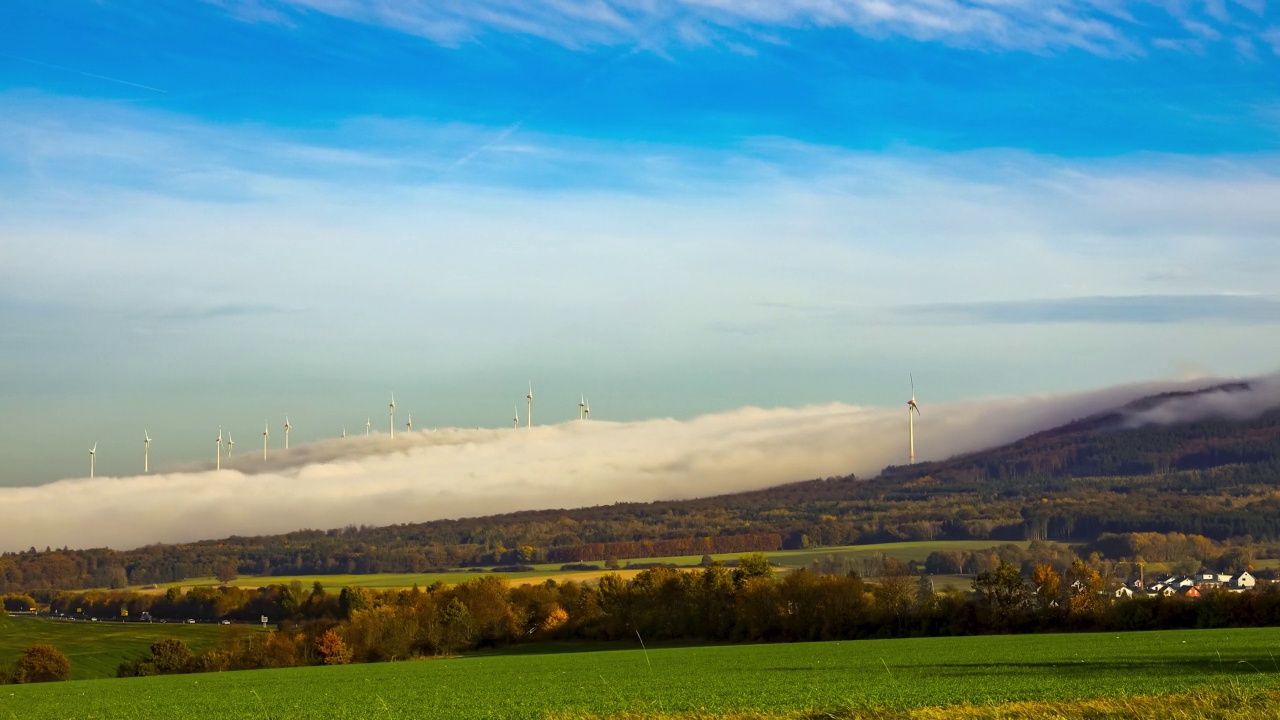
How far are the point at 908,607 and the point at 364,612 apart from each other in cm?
4922

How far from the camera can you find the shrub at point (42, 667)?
375ft

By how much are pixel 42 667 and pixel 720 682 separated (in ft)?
277

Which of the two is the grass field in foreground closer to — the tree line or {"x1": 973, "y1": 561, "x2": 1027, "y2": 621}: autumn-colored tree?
the tree line

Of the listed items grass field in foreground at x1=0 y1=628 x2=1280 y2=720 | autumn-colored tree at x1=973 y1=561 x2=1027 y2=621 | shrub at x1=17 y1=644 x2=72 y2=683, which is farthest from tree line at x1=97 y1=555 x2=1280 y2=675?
grass field in foreground at x1=0 y1=628 x2=1280 y2=720

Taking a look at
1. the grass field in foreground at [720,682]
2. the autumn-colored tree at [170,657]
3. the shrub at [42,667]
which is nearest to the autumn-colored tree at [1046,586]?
the grass field in foreground at [720,682]

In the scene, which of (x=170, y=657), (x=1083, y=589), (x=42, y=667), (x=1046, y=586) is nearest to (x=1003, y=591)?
(x=1046, y=586)

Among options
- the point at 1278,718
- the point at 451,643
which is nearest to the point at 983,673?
the point at 1278,718

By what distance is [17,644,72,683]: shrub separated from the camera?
114438 mm

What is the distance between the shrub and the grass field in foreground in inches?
1463

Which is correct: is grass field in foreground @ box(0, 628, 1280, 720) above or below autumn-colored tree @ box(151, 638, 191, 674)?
above

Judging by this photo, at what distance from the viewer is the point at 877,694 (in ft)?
157

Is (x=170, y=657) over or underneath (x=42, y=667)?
over

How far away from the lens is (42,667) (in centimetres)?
11706

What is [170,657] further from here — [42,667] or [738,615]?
[738,615]
